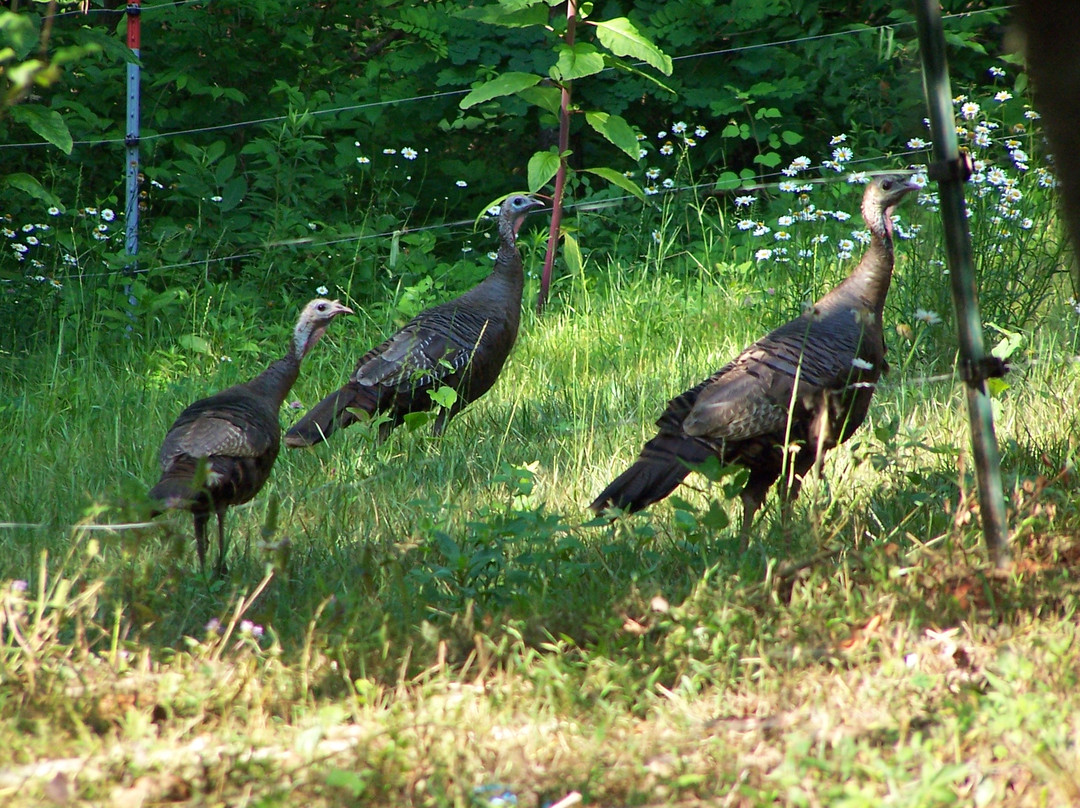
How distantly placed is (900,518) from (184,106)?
7612 millimetres

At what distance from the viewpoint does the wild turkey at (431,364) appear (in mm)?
A: 5770

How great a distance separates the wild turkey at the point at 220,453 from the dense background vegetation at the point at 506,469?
0.19m

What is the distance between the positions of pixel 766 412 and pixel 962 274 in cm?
133

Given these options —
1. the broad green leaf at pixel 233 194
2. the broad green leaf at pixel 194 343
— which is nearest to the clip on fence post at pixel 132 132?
the broad green leaf at pixel 194 343

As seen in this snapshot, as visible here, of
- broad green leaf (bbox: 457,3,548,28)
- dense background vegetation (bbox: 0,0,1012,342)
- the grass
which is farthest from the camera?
dense background vegetation (bbox: 0,0,1012,342)

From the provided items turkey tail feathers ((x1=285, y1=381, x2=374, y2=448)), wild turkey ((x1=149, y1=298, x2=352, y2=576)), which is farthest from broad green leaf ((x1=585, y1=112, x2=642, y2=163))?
wild turkey ((x1=149, y1=298, x2=352, y2=576))

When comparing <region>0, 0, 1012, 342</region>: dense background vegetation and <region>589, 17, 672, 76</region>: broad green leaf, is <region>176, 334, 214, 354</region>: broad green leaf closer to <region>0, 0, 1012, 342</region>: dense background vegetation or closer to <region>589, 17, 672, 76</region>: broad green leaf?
<region>0, 0, 1012, 342</region>: dense background vegetation

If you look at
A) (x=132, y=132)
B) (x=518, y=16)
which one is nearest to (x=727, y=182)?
(x=518, y=16)

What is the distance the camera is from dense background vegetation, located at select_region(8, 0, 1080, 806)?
8.01 feet

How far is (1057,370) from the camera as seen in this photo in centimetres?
545

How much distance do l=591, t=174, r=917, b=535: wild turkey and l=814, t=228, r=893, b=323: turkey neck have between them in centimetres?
16

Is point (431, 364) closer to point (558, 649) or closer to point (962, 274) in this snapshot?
point (558, 649)

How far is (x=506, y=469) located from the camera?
162 inches

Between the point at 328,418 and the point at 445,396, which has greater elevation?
the point at 445,396
